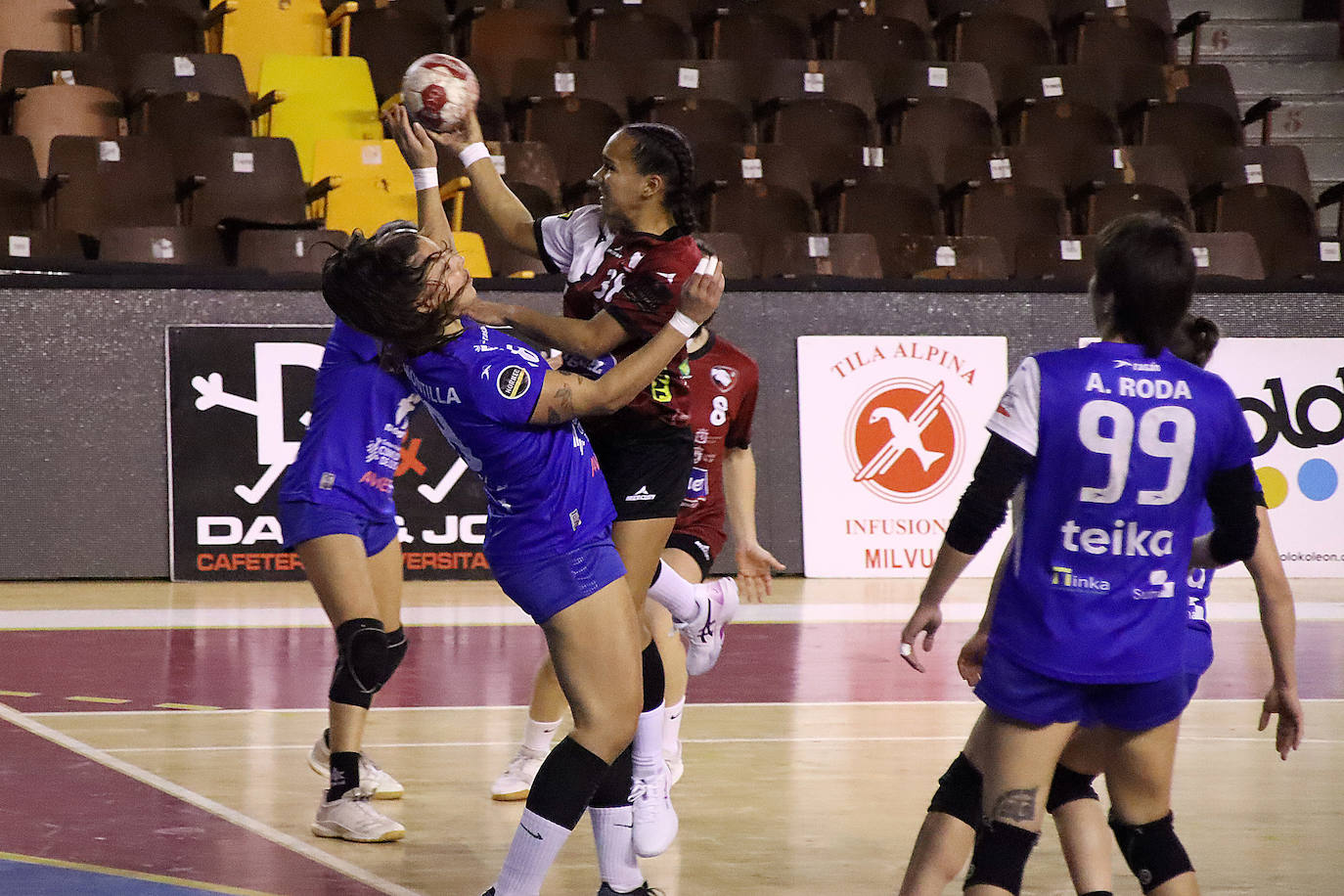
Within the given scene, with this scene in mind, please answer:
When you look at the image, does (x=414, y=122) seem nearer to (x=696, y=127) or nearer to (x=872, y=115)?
(x=696, y=127)

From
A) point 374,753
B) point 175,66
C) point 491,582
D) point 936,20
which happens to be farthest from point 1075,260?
point 374,753

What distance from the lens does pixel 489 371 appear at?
3152 millimetres

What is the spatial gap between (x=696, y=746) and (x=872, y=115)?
7450 mm

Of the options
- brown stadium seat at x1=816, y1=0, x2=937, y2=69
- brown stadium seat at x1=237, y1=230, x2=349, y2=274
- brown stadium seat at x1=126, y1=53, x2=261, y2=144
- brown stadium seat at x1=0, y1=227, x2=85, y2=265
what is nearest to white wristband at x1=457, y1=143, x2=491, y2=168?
brown stadium seat at x1=237, y1=230, x2=349, y2=274

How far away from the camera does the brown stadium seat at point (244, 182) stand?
9.72 metres

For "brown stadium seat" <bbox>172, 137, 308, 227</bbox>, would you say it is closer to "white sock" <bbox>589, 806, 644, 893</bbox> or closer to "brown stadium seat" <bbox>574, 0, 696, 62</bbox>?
"brown stadium seat" <bbox>574, 0, 696, 62</bbox>

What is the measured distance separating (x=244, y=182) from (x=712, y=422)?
5616 millimetres

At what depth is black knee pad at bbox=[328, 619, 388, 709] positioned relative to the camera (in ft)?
13.6

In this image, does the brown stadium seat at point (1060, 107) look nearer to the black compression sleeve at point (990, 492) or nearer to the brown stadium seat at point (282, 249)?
the brown stadium seat at point (282, 249)

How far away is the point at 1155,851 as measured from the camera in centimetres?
287

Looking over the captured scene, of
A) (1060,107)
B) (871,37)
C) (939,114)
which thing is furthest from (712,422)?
(871,37)

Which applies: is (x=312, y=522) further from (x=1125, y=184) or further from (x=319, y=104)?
(x=1125, y=184)

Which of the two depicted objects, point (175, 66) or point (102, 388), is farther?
point (175, 66)

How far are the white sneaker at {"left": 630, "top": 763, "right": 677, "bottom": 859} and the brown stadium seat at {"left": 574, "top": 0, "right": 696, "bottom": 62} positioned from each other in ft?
28.5
